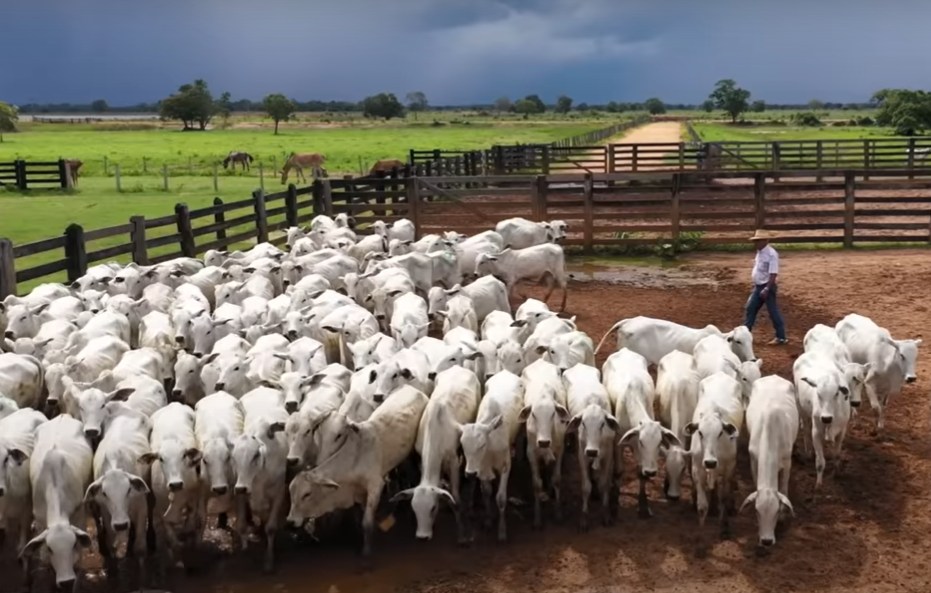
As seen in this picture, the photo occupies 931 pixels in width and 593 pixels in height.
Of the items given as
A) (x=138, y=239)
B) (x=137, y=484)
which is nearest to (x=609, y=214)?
(x=138, y=239)

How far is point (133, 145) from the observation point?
235 feet

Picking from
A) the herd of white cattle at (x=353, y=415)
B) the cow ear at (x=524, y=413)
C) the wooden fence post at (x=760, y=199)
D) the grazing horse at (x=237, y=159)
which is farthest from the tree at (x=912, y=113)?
the cow ear at (x=524, y=413)

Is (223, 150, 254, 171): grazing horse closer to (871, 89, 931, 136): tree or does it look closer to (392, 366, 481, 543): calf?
(871, 89, 931, 136): tree

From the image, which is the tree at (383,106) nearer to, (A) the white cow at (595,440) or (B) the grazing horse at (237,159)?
(B) the grazing horse at (237,159)

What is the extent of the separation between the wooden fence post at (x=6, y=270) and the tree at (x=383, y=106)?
175 metres

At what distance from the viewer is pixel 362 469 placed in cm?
796

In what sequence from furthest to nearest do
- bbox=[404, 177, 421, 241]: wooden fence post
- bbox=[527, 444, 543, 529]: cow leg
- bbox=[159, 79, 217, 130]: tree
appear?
bbox=[159, 79, 217, 130]: tree
bbox=[404, 177, 421, 241]: wooden fence post
bbox=[527, 444, 543, 529]: cow leg

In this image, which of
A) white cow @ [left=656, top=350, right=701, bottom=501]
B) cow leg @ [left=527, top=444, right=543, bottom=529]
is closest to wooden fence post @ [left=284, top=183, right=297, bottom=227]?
white cow @ [left=656, top=350, right=701, bottom=501]

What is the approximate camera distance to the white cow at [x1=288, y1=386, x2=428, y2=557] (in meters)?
7.76

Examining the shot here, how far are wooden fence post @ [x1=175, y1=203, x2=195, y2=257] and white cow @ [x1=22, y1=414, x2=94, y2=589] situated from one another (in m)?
9.06

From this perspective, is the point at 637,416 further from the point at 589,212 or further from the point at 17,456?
the point at 589,212

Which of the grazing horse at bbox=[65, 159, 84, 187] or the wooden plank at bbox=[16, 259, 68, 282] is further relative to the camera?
the grazing horse at bbox=[65, 159, 84, 187]

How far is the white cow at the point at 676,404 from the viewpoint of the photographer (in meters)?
8.36

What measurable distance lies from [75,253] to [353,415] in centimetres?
747
